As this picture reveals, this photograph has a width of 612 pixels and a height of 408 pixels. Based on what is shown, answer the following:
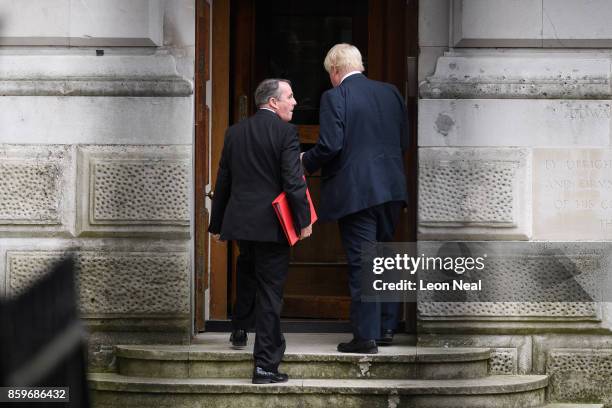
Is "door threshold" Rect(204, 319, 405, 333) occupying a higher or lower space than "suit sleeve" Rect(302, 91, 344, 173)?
lower

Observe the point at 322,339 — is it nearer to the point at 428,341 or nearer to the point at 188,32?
the point at 428,341

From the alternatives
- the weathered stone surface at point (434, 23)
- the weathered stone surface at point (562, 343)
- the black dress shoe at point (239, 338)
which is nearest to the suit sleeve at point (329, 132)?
the weathered stone surface at point (434, 23)

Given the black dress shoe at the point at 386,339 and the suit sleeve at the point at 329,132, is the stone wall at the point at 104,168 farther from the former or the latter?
the black dress shoe at the point at 386,339

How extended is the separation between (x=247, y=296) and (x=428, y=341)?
3.98 ft

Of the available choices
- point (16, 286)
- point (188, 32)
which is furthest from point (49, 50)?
point (16, 286)

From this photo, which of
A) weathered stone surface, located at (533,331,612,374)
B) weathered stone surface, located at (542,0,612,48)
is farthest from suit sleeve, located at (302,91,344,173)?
weathered stone surface, located at (533,331,612,374)

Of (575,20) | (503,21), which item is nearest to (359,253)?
(503,21)

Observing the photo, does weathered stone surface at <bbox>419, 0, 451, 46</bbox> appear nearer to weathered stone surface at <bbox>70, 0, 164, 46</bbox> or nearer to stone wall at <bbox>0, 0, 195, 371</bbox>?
stone wall at <bbox>0, 0, 195, 371</bbox>

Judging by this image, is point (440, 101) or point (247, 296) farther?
point (440, 101)

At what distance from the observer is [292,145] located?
5.38 m

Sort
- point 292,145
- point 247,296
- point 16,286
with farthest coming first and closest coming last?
point 16,286 < point 247,296 < point 292,145

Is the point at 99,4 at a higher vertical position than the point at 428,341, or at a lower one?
higher

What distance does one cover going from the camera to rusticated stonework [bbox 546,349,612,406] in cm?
622

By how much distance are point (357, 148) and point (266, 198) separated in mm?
740
